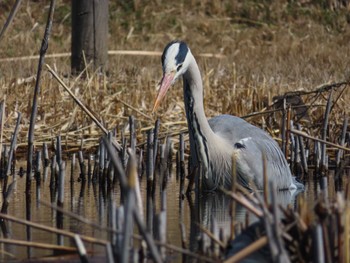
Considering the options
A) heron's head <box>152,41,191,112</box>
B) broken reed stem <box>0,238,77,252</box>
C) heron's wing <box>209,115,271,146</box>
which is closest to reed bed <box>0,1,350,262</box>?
broken reed stem <box>0,238,77,252</box>

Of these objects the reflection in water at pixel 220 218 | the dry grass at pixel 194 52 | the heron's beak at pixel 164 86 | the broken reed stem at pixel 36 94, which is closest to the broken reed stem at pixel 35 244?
the reflection in water at pixel 220 218

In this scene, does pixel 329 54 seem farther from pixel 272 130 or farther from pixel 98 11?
pixel 272 130

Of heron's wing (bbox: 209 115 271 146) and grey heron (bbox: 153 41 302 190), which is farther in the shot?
heron's wing (bbox: 209 115 271 146)

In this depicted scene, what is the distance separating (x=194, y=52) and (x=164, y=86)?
9411 millimetres

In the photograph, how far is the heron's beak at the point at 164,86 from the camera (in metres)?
7.32

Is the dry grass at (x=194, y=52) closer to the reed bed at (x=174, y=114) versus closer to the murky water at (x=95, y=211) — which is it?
the reed bed at (x=174, y=114)

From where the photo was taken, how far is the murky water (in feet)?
19.0

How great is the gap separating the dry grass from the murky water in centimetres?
177

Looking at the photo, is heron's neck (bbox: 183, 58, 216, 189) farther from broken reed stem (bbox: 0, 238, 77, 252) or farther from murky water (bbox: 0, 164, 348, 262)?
broken reed stem (bbox: 0, 238, 77, 252)

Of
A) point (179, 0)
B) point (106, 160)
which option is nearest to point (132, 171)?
point (106, 160)

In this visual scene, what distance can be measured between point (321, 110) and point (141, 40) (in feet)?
26.9

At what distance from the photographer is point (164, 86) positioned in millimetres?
7371

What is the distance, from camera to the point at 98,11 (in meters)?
13.2

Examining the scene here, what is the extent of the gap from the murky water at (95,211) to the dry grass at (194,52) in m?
1.77
